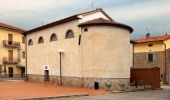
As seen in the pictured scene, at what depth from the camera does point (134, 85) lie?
2802cm

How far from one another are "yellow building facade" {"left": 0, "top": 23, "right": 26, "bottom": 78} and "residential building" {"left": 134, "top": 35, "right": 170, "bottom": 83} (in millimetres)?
20881

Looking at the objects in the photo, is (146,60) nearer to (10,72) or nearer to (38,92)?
(10,72)

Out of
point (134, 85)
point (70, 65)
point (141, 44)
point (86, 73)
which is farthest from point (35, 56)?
point (141, 44)

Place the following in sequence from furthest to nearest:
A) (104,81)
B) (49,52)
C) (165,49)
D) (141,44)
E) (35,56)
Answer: (141,44)
(165,49)
(35,56)
(49,52)
(104,81)

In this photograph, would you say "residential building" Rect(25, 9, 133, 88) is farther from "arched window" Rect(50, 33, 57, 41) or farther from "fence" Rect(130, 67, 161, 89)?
"fence" Rect(130, 67, 161, 89)

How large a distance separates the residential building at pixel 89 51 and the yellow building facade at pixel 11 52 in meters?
19.9

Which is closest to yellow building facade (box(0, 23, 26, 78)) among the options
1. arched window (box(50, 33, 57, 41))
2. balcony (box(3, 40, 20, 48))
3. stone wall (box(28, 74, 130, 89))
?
balcony (box(3, 40, 20, 48))

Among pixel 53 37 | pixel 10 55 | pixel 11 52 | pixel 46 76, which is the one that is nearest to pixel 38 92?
pixel 53 37

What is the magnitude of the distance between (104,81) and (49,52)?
30.1ft

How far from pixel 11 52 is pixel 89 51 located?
2875 centimetres

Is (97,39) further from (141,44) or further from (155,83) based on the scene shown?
(141,44)

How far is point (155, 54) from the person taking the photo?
4278cm

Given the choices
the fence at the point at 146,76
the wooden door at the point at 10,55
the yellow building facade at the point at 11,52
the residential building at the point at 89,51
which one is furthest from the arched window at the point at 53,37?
the wooden door at the point at 10,55

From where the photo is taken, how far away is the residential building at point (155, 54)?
41.6 meters
